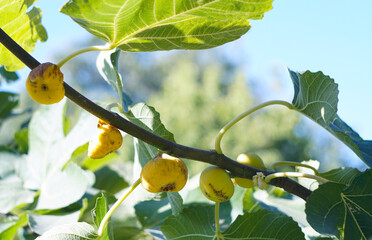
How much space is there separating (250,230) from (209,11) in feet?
1.23

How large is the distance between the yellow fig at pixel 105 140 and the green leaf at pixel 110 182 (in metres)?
0.61

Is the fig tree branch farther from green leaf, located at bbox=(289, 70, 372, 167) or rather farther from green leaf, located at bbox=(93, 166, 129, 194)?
Answer: green leaf, located at bbox=(93, 166, 129, 194)

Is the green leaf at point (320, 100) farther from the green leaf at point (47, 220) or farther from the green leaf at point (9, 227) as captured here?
the green leaf at point (9, 227)

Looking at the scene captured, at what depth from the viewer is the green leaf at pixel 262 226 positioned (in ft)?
2.12

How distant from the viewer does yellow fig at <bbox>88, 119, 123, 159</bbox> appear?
21.7 inches

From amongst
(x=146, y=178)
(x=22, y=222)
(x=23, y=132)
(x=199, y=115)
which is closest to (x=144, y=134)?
(x=146, y=178)

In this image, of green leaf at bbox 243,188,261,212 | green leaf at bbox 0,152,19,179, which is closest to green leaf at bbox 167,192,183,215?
green leaf at bbox 243,188,261,212

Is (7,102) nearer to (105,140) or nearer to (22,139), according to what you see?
(22,139)

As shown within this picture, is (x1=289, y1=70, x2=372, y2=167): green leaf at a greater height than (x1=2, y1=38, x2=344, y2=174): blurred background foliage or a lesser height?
greater

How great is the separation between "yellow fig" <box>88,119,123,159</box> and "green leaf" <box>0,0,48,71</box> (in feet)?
0.70

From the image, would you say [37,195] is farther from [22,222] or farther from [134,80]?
[134,80]

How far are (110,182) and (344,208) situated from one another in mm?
741

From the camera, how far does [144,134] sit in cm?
55

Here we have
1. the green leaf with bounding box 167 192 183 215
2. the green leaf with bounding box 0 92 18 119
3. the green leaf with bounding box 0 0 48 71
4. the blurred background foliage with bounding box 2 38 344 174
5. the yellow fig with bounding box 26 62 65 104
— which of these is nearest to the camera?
the yellow fig with bounding box 26 62 65 104
